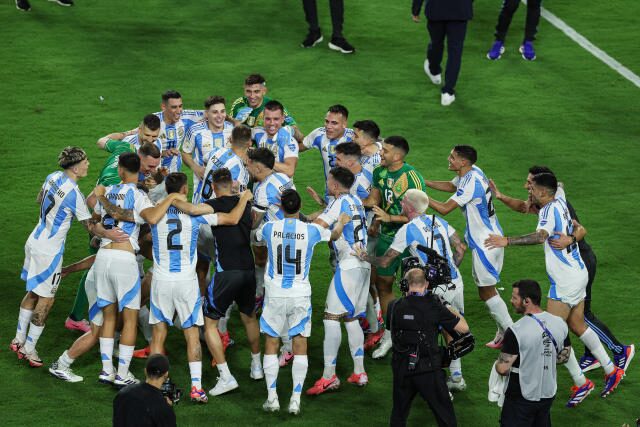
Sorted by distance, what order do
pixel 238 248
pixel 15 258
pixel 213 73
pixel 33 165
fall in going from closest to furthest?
pixel 238 248 → pixel 15 258 → pixel 33 165 → pixel 213 73

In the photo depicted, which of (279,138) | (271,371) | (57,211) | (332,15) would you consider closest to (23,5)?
(332,15)

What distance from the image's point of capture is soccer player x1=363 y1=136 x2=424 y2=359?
1006cm

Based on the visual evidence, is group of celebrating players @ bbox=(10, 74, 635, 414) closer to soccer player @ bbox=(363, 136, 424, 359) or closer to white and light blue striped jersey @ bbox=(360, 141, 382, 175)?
soccer player @ bbox=(363, 136, 424, 359)

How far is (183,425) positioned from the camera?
8844 mm

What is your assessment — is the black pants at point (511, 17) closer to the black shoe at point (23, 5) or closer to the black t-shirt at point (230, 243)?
the black shoe at point (23, 5)

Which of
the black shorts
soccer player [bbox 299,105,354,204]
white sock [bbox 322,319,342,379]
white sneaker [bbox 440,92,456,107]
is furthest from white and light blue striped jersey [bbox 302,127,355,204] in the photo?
white sneaker [bbox 440,92,456,107]

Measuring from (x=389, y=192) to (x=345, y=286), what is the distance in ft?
3.97

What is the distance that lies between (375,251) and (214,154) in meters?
1.92

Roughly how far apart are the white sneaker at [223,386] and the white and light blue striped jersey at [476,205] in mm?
2785

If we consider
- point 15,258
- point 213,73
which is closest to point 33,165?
point 15,258

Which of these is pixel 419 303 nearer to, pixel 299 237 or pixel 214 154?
pixel 299 237

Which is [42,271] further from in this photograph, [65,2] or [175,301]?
[65,2]

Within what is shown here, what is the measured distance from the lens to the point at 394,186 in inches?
400

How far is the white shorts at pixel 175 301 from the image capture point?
920 cm
